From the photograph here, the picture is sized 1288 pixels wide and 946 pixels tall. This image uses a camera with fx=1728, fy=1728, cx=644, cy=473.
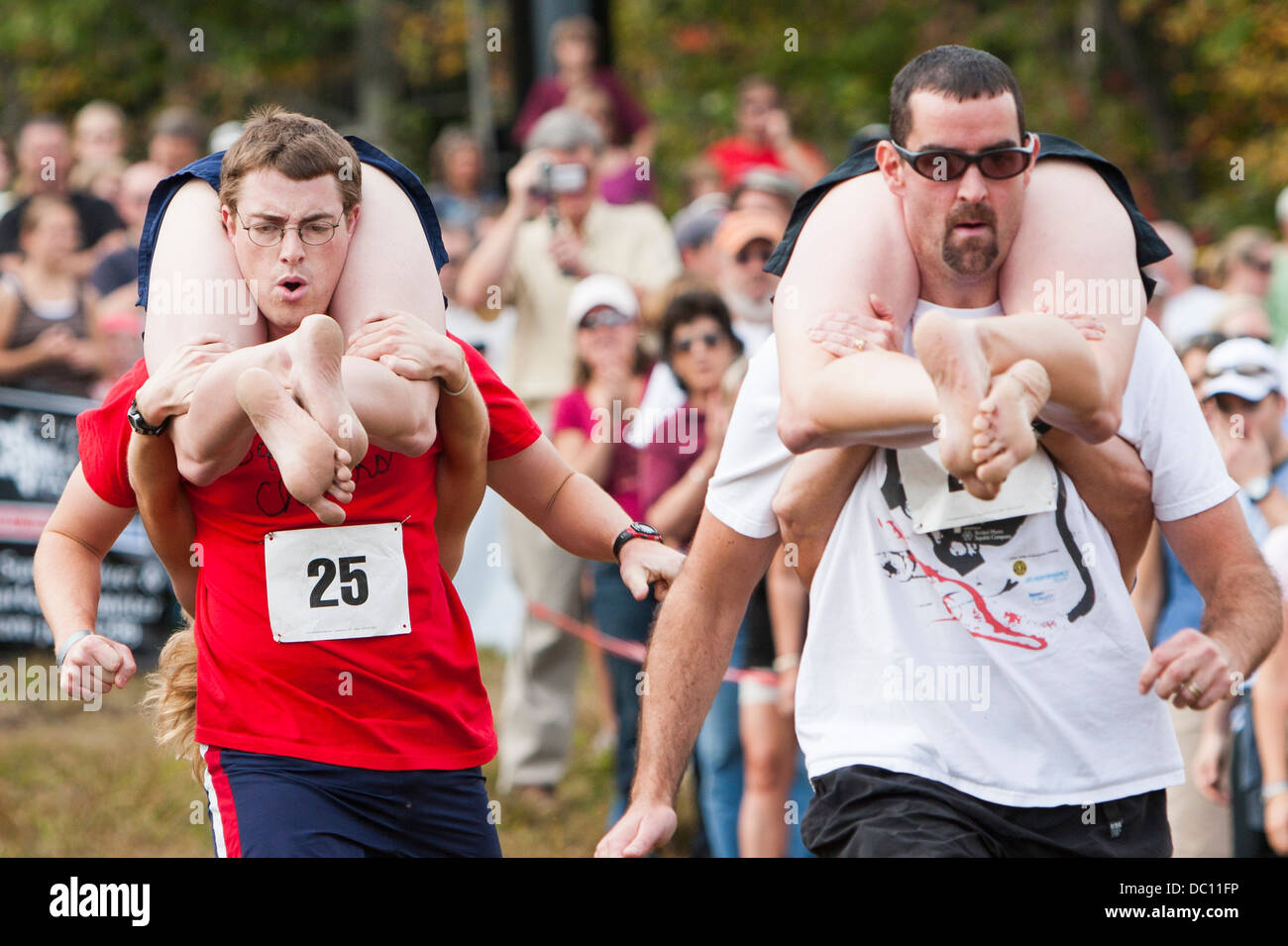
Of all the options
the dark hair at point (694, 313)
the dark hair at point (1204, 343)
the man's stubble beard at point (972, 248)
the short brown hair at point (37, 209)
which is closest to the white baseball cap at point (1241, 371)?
the dark hair at point (1204, 343)

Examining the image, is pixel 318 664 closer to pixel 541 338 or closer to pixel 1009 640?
pixel 1009 640

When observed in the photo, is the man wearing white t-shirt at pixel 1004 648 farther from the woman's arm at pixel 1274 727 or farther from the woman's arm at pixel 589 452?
the woman's arm at pixel 589 452

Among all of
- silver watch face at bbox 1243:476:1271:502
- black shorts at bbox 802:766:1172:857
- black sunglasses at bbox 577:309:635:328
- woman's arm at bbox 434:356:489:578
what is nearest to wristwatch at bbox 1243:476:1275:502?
silver watch face at bbox 1243:476:1271:502

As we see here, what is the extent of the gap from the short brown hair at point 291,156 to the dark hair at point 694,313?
2.82 meters

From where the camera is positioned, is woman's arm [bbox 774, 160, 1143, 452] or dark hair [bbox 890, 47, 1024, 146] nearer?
woman's arm [bbox 774, 160, 1143, 452]

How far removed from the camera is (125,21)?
2053 centimetres

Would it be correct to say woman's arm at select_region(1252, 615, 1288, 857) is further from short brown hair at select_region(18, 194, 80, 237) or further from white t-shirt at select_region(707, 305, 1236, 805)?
short brown hair at select_region(18, 194, 80, 237)

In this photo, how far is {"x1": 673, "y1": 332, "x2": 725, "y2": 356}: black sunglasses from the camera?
629cm

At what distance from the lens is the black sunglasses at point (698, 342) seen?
6.29m

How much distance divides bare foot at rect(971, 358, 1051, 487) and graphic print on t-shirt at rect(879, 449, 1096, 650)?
0.59m

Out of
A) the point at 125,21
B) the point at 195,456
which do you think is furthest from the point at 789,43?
the point at 125,21

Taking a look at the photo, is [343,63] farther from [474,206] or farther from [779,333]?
[779,333]

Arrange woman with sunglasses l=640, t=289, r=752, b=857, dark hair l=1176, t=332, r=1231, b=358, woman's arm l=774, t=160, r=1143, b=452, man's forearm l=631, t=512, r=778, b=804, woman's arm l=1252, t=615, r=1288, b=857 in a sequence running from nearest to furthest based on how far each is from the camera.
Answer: woman's arm l=774, t=160, r=1143, b=452, man's forearm l=631, t=512, r=778, b=804, woman's arm l=1252, t=615, r=1288, b=857, dark hair l=1176, t=332, r=1231, b=358, woman with sunglasses l=640, t=289, r=752, b=857

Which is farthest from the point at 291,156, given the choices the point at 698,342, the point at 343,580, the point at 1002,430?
the point at 698,342
